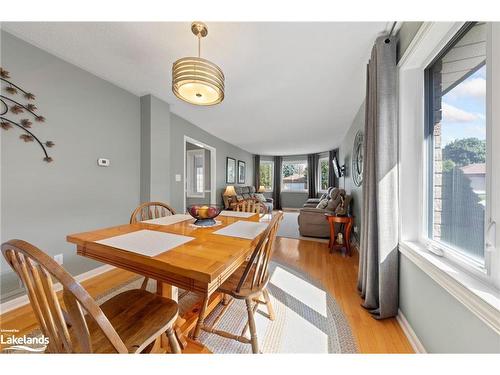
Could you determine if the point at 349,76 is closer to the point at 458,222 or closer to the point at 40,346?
the point at 458,222

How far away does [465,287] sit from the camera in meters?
0.77

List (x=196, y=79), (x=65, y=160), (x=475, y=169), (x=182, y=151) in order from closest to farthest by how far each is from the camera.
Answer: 1. (x=475, y=169)
2. (x=196, y=79)
3. (x=65, y=160)
4. (x=182, y=151)

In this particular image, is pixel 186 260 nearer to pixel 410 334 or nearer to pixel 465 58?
pixel 410 334

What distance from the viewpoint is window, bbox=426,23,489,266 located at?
870 mm

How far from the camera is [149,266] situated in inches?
31.2

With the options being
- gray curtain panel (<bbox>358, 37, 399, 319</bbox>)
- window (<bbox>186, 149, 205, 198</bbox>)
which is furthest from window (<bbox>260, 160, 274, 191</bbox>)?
gray curtain panel (<bbox>358, 37, 399, 319</bbox>)

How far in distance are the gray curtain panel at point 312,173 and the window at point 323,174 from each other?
16 cm

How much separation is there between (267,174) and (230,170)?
284 cm

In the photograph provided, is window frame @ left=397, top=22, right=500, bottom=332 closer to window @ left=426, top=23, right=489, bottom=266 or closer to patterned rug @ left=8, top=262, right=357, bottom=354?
window @ left=426, top=23, right=489, bottom=266

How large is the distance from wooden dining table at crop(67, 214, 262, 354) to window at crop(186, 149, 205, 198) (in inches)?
145

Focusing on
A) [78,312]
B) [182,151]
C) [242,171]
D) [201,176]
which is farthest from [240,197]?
[78,312]

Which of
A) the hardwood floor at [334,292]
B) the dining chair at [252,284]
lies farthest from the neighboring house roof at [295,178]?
the dining chair at [252,284]
